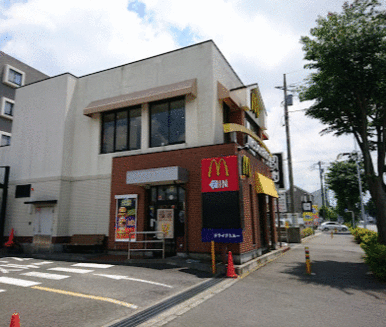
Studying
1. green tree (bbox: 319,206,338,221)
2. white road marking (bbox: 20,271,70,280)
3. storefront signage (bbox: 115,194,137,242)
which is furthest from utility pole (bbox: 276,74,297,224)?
green tree (bbox: 319,206,338,221)

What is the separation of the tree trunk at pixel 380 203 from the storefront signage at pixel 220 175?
6862 millimetres

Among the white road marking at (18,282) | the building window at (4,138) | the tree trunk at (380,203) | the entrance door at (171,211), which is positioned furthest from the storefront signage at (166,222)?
the building window at (4,138)

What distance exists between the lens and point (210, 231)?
1083 cm

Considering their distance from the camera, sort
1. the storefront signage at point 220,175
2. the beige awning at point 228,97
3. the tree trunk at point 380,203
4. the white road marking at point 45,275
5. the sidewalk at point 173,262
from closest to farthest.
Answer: the white road marking at point 45,275, the sidewalk at point 173,262, the storefront signage at point 220,175, the tree trunk at point 380,203, the beige awning at point 228,97

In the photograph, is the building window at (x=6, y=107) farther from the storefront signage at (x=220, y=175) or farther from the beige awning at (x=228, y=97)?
the storefront signage at (x=220, y=175)

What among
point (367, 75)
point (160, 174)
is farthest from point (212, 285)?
point (367, 75)

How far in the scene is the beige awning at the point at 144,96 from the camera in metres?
13.8

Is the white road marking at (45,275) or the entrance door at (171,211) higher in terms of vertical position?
the entrance door at (171,211)

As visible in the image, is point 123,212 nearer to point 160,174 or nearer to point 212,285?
point 160,174

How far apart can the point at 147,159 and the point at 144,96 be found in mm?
3519

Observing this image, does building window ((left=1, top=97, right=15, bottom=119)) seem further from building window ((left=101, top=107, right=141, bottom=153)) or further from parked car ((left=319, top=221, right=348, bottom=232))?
parked car ((left=319, top=221, right=348, bottom=232))

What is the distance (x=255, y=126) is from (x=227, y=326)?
16.4 m

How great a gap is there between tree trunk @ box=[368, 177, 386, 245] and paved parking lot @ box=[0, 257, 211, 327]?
843cm

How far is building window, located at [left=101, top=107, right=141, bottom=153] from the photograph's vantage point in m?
15.8
